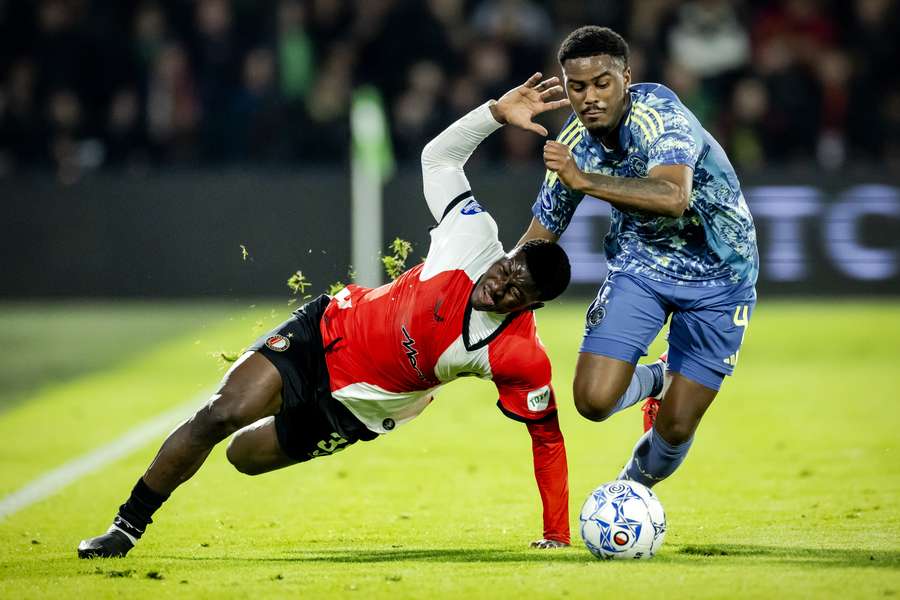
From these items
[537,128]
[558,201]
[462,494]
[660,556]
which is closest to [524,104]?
[537,128]

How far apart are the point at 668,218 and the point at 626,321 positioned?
1.84 ft

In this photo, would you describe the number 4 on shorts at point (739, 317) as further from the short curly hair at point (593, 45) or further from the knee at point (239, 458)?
the knee at point (239, 458)

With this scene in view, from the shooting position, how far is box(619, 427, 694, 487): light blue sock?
299 inches

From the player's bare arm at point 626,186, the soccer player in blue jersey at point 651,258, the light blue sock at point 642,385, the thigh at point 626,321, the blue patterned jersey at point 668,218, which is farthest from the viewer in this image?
the light blue sock at point 642,385

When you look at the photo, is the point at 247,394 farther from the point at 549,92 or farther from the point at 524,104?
the point at 549,92

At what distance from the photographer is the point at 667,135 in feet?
22.7

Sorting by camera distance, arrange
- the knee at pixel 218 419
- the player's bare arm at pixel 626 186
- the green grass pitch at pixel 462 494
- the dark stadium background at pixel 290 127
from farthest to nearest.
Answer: the dark stadium background at pixel 290 127 < the knee at pixel 218 419 < the player's bare arm at pixel 626 186 < the green grass pitch at pixel 462 494

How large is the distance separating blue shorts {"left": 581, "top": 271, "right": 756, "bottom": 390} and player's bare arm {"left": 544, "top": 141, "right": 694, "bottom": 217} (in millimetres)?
888

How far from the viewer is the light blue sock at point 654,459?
759 cm

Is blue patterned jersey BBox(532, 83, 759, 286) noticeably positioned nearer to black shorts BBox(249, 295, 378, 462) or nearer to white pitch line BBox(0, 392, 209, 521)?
black shorts BBox(249, 295, 378, 462)

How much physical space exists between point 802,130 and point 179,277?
25.4 feet

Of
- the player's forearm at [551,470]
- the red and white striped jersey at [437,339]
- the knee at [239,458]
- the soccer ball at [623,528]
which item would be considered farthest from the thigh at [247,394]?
the soccer ball at [623,528]

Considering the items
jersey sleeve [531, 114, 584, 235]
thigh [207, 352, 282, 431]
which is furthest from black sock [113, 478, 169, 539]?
jersey sleeve [531, 114, 584, 235]

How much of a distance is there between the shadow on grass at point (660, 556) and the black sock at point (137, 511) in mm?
226
